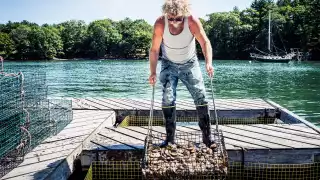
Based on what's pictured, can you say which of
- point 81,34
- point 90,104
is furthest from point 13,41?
point 90,104

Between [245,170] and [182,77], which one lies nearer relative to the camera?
[182,77]

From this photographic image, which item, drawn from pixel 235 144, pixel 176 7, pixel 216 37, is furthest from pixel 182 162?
pixel 216 37

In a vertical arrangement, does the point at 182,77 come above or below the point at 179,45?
below

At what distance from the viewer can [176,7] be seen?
4.14 meters

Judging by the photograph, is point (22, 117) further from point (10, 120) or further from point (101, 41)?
point (101, 41)

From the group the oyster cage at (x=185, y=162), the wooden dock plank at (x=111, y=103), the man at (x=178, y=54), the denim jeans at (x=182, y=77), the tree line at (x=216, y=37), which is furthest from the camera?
the tree line at (x=216, y=37)

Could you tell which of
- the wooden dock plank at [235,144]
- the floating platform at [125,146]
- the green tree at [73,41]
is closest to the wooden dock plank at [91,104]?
the floating platform at [125,146]

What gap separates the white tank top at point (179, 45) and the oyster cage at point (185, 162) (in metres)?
1.17

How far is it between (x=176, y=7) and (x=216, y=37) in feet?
339

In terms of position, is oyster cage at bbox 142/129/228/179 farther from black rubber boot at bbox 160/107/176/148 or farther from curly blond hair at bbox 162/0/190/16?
curly blond hair at bbox 162/0/190/16

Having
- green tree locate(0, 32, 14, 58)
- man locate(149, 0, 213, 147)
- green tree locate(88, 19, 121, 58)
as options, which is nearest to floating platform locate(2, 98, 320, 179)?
man locate(149, 0, 213, 147)

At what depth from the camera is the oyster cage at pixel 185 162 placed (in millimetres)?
4066

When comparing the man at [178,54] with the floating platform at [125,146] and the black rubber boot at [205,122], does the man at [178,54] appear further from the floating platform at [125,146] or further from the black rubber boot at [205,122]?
the floating platform at [125,146]

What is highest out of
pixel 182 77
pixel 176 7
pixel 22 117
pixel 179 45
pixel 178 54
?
pixel 176 7
